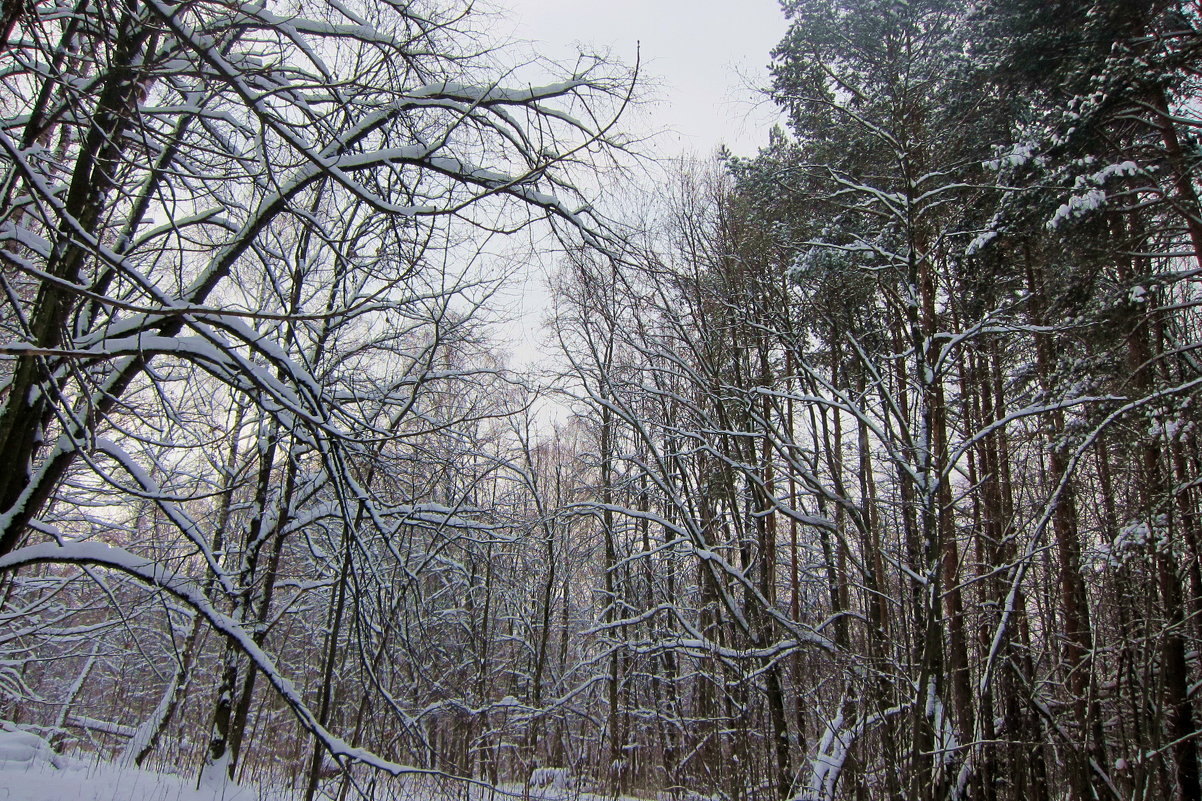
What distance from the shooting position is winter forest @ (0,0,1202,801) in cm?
249

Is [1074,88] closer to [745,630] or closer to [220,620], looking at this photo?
[745,630]

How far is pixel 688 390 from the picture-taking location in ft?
40.8

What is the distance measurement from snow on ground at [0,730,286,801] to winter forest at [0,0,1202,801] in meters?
0.17

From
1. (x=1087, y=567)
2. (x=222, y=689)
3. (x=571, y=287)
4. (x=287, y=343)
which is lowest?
(x=222, y=689)

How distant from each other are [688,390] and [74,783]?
33.1 feet

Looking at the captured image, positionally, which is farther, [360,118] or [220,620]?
[360,118]

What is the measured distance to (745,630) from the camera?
5184mm

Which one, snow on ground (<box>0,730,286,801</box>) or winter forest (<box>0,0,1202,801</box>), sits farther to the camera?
snow on ground (<box>0,730,286,801</box>)

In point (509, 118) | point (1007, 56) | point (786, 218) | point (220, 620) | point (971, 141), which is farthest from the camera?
point (786, 218)

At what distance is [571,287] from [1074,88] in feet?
22.5

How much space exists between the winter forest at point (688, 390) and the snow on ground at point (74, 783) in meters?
0.17

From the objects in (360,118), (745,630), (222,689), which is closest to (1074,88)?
(745,630)

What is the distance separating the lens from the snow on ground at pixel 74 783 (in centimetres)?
370

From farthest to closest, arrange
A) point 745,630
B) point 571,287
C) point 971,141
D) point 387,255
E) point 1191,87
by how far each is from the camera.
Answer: point 571,287
point 971,141
point 1191,87
point 745,630
point 387,255
